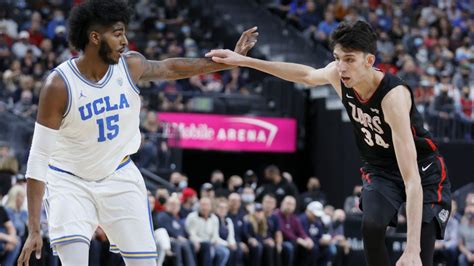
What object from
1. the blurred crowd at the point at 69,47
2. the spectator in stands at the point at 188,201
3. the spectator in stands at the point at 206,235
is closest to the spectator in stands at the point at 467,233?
the spectator in stands at the point at 206,235

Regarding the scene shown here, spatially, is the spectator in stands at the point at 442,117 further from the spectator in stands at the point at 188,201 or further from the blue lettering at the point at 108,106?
the blue lettering at the point at 108,106

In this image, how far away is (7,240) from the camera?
13.0 m

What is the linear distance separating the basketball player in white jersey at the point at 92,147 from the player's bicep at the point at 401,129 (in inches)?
66.2

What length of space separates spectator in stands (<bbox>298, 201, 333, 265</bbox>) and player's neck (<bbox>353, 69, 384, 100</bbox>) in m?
9.97

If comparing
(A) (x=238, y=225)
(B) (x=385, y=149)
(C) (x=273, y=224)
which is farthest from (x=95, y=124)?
(C) (x=273, y=224)

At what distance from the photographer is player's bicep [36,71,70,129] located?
6.47 metres

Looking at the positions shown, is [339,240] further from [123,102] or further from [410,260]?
[410,260]

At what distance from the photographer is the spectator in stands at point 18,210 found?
522 inches

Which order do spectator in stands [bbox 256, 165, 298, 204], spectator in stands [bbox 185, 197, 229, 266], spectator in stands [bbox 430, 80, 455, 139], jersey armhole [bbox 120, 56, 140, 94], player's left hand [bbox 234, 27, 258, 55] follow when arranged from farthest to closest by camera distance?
spectator in stands [bbox 430, 80, 455, 139]
spectator in stands [bbox 256, 165, 298, 204]
spectator in stands [bbox 185, 197, 229, 266]
player's left hand [bbox 234, 27, 258, 55]
jersey armhole [bbox 120, 56, 140, 94]

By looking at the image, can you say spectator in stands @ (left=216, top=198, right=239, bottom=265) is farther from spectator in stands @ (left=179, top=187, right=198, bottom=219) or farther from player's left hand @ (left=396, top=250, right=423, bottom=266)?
player's left hand @ (left=396, top=250, right=423, bottom=266)

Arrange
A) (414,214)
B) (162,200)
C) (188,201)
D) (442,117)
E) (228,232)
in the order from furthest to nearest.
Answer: (442,117) < (188,201) < (228,232) < (162,200) < (414,214)

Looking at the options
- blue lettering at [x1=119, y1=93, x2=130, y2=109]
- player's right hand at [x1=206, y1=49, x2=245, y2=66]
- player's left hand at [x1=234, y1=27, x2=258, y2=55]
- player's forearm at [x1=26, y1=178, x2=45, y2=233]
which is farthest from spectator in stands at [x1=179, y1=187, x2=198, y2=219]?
player's forearm at [x1=26, y1=178, x2=45, y2=233]

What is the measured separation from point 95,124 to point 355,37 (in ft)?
5.81

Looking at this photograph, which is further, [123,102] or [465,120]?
[465,120]
